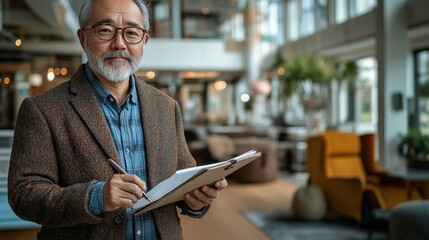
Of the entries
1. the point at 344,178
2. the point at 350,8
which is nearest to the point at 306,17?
the point at 350,8

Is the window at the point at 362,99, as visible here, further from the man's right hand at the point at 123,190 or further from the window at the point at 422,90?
the man's right hand at the point at 123,190

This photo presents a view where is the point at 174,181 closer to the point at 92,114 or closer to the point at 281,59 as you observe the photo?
the point at 92,114

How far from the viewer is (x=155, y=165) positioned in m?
1.49

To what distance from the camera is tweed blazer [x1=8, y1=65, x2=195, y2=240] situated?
1.31m

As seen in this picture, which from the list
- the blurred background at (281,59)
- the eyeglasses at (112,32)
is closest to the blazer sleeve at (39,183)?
the eyeglasses at (112,32)

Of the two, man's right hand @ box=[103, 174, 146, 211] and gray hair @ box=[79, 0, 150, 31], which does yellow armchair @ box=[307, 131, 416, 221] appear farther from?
man's right hand @ box=[103, 174, 146, 211]

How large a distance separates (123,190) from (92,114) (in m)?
0.27

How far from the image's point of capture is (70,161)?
1390mm

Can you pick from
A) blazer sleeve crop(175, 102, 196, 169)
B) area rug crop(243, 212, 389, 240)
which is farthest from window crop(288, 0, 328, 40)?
blazer sleeve crop(175, 102, 196, 169)

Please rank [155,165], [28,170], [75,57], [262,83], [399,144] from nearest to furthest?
[28,170] → [155,165] → [399,144] → [75,57] → [262,83]

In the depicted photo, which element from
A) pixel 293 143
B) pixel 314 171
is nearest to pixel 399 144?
pixel 314 171

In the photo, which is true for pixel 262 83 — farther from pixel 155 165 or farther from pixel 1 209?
pixel 155 165

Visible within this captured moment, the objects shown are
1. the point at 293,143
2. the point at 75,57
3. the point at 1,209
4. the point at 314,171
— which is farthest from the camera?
the point at 293,143

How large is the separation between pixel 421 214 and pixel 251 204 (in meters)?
4.59
